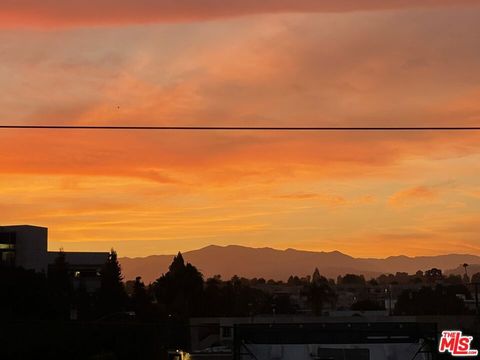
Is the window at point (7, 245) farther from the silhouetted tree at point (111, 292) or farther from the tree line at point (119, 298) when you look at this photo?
the silhouetted tree at point (111, 292)

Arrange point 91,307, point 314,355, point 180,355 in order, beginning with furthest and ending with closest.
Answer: point 91,307 < point 180,355 < point 314,355

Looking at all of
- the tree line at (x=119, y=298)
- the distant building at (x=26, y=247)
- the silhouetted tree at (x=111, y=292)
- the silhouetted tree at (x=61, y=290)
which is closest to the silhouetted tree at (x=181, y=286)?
the tree line at (x=119, y=298)

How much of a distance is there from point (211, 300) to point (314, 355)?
138 metres

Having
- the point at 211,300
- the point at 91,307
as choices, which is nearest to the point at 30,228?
the point at 211,300

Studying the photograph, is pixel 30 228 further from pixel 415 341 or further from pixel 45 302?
pixel 415 341

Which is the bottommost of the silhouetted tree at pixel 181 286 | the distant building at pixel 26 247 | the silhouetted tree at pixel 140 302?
the silhouetted tree at pixel 140 302

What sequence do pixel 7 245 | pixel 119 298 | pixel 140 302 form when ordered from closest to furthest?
1. pixel 119 298
2. pixel 140 302
3. pixel 7 245

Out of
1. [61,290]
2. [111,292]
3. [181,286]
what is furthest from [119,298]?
[181,286]

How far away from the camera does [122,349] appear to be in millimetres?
68562

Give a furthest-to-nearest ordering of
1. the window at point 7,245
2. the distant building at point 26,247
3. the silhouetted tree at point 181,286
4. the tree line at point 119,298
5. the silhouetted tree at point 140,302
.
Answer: the distant building at point 26,247 → the window at point 7,245 → the silhouetted tree at point 181,286 → the silhouetted tree at point 140,302 → the tree line at point 119,298

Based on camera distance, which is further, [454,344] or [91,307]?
[91,307]

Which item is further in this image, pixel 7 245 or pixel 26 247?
pixel 26 247

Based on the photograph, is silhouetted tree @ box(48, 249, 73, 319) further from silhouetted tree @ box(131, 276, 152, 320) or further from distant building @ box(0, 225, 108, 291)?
distant building @ box(0, 225, 108, 291)

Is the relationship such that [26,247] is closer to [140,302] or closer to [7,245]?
[7,245]
